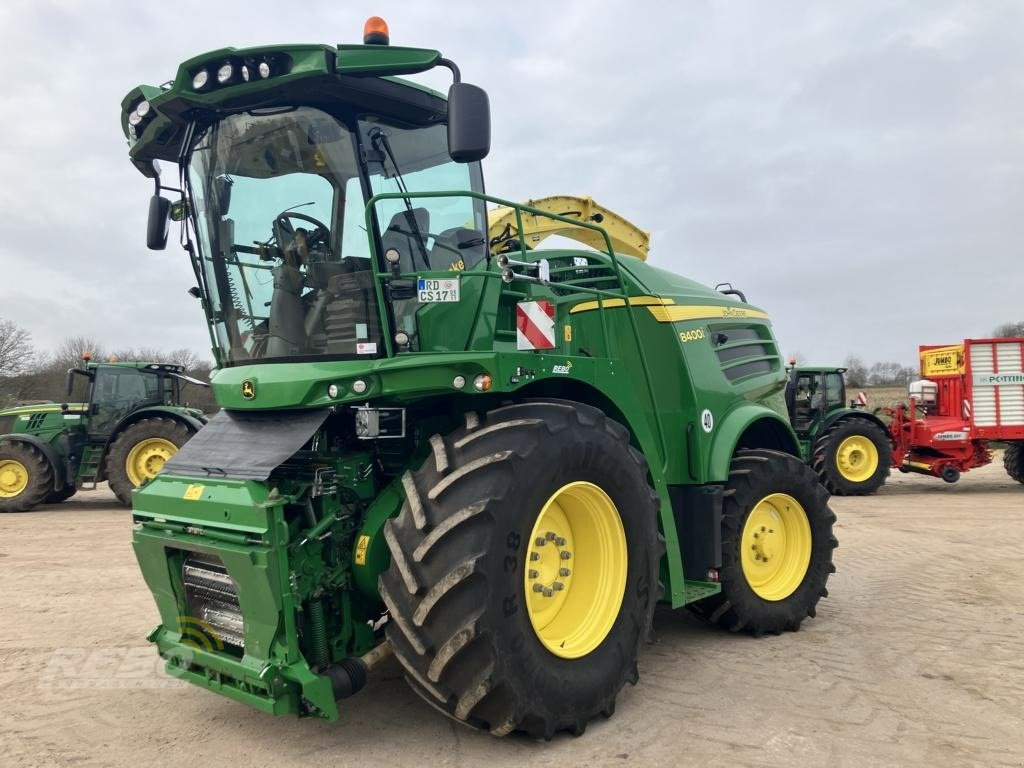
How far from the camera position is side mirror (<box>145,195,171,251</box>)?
4.24 metres

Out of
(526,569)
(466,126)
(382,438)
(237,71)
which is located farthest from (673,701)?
(237,71)

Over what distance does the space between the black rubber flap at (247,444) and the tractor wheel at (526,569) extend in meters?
0.61

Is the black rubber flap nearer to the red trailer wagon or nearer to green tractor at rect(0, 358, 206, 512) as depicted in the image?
green tractor at rect(0, 358, 206, 512)

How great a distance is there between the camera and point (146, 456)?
12.0 m

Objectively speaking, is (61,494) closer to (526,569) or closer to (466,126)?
(526,569)

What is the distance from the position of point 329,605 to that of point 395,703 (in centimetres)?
75

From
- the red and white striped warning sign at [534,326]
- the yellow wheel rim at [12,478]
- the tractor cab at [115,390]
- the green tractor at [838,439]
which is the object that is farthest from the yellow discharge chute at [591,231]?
the yellow wheel rim at [12,478]

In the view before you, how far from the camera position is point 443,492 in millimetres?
3039

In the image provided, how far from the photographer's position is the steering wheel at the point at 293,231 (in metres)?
3.72

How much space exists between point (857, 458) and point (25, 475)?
46.1ft

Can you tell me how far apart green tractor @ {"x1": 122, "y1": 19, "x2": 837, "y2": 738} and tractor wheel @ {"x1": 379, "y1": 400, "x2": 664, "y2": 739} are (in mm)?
11

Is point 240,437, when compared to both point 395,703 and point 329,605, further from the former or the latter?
point 395,703

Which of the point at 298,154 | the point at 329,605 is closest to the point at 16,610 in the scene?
the point at 329,605

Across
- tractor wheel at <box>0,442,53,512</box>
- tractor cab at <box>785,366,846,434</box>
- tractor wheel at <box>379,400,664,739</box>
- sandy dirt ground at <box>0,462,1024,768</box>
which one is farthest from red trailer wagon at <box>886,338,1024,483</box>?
tractor wheel at <box>0,442,53,512</box>
